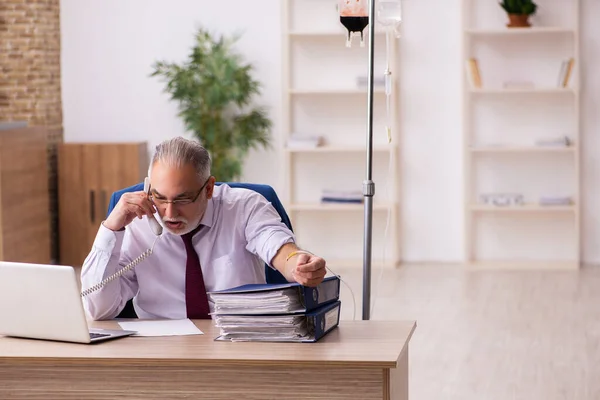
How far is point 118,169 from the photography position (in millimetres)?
8078

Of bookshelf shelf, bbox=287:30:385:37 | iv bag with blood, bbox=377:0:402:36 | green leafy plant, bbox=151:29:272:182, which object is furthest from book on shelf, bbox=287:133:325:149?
iv bag with blood, bbox=377:0:402:36

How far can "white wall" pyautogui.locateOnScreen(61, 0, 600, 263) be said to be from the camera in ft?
26.3

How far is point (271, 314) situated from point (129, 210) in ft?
1.91

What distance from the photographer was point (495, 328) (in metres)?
5.79

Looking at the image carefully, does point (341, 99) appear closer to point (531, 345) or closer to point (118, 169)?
point (118, 169)

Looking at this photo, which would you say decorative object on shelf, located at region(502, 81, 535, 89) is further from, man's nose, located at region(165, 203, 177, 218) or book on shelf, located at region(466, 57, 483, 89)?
man's nose, located at region(165, 203, 177, 218)

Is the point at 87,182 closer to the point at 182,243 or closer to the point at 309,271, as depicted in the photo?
the point at 182,243

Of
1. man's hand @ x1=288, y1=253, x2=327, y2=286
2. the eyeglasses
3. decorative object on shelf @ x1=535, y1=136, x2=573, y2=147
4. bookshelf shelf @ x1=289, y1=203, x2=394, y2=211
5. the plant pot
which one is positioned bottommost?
bookshelf shelf @ x1=289, y1=203, x2=394, y2=211

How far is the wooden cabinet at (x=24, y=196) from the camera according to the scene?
7.17 m

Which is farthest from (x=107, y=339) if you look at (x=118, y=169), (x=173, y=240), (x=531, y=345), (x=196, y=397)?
(x=118, y=169)

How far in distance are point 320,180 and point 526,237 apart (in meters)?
1.70

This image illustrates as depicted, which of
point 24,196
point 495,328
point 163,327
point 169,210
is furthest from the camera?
point 24,196

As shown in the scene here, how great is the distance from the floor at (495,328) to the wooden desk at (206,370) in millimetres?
1425

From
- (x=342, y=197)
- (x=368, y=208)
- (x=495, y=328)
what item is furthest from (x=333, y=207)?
(x=368, y=208)
